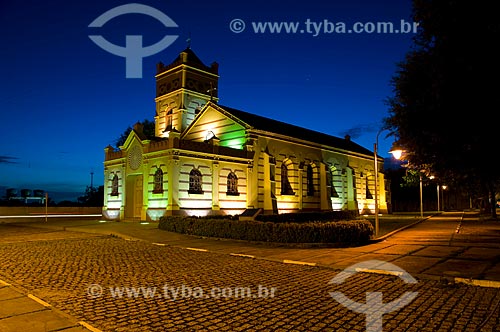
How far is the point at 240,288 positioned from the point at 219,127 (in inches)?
1123

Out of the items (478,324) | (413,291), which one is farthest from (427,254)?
(478,324)

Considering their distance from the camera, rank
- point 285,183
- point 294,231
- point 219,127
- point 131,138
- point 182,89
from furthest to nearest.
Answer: point 182,89, point 285,183, point 219,127, point 131,138, point 294,231

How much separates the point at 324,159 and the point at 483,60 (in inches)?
1275

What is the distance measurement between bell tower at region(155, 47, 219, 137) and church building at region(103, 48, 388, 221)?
0.37ft

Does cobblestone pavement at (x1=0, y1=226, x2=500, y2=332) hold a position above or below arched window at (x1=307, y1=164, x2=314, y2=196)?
below

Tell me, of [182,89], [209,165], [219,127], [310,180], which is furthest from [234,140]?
[310,180]

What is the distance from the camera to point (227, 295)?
305 inches

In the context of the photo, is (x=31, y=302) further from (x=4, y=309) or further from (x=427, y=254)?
(x=427, y=254)

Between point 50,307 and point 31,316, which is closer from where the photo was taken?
point 31,316

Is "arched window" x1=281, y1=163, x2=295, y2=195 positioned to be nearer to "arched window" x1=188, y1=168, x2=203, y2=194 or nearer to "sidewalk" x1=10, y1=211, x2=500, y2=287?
"arched window" x1=188, y1=168, x2=203, y2=194

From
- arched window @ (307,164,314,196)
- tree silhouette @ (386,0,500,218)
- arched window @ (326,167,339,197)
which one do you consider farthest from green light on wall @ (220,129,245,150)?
tree silhouette @ (386,0,500,218)

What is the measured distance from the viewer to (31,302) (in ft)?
23.4

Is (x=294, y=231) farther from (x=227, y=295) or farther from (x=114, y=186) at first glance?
(x=114, y=186)

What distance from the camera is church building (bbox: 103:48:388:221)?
97.3ft
